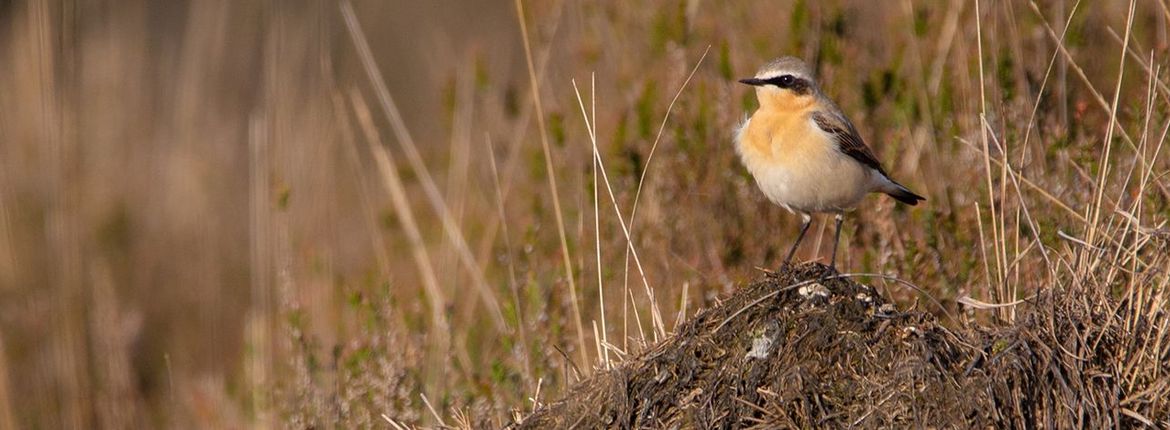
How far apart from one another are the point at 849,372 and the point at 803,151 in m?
1.64

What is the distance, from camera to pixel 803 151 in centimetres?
492

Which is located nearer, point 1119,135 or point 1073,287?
point 1073,287

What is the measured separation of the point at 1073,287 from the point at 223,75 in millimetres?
11018

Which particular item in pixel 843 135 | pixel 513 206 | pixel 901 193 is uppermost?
pixel 843 135

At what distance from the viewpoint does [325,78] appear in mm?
6473

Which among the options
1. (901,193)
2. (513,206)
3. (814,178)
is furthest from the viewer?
(513,206)

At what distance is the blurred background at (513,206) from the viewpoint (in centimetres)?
545

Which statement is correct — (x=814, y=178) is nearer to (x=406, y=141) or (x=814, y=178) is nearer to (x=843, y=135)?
(x=843, y=135)

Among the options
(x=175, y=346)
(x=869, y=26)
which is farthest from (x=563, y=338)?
(x=175, y=346)

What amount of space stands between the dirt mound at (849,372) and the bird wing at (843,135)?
142 centimetres

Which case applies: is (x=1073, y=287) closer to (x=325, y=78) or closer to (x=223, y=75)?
(x=325, y=78)

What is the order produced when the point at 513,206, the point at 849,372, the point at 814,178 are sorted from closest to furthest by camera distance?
the point at 849,372 → the point at 814,178 → the point at 513,206

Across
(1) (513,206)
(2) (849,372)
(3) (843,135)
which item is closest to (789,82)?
(3) (843,135)

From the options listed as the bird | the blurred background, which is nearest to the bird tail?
the bird
